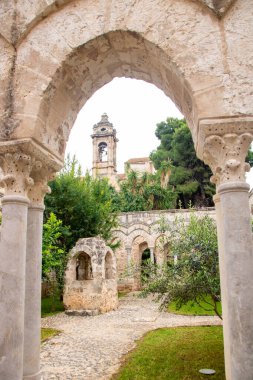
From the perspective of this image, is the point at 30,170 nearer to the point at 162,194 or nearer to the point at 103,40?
the point at 103,40

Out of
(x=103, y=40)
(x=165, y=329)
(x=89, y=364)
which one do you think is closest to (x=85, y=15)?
(x=103, y=40)

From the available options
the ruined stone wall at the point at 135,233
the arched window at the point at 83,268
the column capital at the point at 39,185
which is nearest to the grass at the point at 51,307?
the arched window at the point at 83,268

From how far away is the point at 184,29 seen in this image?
134 inches

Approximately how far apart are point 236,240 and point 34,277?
7.45 ft

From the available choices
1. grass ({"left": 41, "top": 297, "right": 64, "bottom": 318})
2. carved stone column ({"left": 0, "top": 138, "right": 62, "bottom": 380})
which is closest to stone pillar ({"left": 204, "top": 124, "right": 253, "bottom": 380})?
carved stone column ({"left": 0, "top": 138, "right": 62, "bottom": 380})

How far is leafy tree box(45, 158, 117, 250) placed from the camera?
15.2 m

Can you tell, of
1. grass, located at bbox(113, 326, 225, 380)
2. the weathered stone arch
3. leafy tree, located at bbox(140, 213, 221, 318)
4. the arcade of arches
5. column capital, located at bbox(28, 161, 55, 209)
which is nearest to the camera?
the arcade of arches

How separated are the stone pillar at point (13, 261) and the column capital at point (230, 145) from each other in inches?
76.2

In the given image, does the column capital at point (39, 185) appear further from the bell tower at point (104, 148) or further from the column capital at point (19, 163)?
the bell tower at point (104, 148)

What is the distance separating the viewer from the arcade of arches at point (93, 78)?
10.1ft

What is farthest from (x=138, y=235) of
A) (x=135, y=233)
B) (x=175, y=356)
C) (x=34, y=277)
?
(x=34, y=277)

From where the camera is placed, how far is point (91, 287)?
13914mm

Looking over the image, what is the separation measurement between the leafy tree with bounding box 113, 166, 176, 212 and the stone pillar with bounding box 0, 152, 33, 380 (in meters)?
24.8

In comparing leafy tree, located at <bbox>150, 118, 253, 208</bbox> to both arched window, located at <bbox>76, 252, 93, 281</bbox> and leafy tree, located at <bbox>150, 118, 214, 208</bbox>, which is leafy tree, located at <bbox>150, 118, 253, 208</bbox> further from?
arched window, located at <bbox>76, 252, 93, 281</bbox>
